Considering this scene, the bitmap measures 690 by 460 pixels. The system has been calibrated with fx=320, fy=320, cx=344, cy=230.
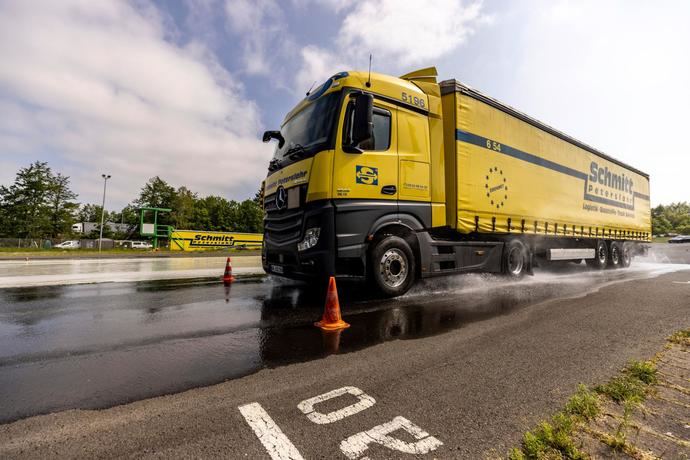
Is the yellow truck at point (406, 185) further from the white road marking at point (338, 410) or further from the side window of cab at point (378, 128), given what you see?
the white road marking at point (338, 410)

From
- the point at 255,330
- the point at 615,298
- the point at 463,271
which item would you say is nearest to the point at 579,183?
the point at 615,298

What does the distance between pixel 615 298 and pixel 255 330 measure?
6.25m

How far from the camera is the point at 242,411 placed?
1946 mm

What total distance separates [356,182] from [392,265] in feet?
5.08

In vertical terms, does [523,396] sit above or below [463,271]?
below

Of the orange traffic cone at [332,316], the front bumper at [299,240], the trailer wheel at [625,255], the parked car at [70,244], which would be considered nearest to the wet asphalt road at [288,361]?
the orange traffic cone at [332,316]

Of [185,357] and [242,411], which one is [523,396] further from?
[185,357]

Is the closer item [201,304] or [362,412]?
[362,412]

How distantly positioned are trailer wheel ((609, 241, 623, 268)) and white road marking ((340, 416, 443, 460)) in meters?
14.3

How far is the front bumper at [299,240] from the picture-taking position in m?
4.71

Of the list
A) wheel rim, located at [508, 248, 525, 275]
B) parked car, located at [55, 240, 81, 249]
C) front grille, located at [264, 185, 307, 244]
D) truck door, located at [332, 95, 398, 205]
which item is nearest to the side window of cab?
truck door, located at [332, 95, 398, 205]

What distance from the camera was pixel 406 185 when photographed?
5543 mm

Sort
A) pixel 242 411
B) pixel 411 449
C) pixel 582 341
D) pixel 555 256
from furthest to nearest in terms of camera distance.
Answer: pixel 555 256, pixel 582 341, pixel 242 411, pixel 411 449

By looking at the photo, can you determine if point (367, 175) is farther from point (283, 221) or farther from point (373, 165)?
point (283, 221)
